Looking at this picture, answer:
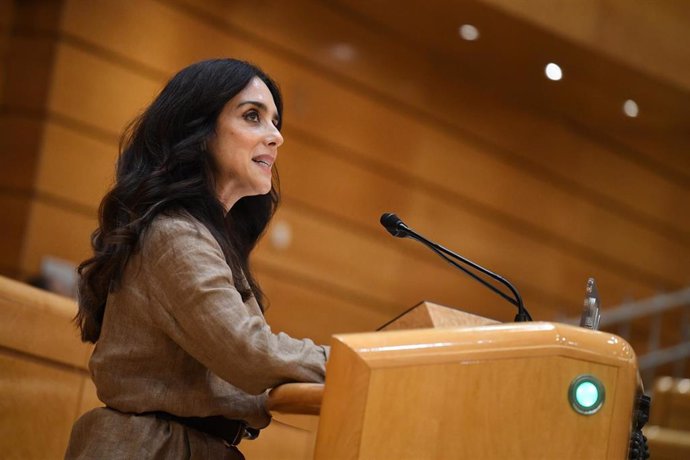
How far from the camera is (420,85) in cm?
609

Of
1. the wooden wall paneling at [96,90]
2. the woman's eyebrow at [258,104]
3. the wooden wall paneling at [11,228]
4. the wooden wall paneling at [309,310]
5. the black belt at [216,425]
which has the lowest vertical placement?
the black belt at [216,425]

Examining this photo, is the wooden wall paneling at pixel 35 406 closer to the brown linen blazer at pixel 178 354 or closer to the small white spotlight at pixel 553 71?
the brown linen blazer at pixel 178 354

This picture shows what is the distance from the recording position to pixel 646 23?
5801mm

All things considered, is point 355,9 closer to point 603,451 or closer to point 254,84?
point 254,84

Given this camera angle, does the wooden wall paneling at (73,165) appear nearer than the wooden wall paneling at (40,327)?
No

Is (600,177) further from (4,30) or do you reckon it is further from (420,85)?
(4,30)

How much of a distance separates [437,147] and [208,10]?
5.45ft

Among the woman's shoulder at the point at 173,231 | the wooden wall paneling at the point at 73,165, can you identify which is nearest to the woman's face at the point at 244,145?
the woman's shoulder at the point at 173,231

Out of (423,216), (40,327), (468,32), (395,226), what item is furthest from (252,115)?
(423,216)

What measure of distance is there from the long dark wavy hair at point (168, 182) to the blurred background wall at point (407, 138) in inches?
114

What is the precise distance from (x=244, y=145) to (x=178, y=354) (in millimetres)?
450

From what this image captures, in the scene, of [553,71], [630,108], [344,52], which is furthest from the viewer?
[630,108]

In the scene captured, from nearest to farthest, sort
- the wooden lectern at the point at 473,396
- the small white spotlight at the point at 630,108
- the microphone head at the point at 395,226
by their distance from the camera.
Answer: the wooden lectern at the point at 473,396, the microphone head at the point at 395,226, the small white spotlight at the point at 630,108

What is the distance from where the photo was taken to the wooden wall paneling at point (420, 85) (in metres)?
5.51
